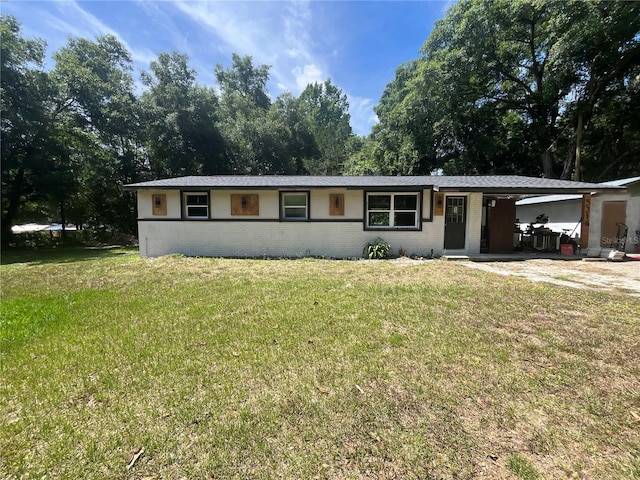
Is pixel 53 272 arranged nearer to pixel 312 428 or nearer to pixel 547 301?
pixel 312 428

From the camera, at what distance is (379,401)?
2.30 metres

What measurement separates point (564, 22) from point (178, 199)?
20304mm

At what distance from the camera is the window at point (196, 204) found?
34.2ft

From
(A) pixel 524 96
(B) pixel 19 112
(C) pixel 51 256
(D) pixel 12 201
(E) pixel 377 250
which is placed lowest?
(C) pixel 51 256

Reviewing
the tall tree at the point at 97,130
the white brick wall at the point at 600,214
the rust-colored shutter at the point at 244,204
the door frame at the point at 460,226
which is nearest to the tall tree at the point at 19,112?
the tall tree at the point at 97,130

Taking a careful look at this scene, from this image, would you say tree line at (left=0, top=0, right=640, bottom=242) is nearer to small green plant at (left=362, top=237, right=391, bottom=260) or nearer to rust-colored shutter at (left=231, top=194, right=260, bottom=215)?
rust-colored shutter at (left=231, top=194, right=260, bottom=215)

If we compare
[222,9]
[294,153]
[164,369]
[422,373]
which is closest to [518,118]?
[294,153]

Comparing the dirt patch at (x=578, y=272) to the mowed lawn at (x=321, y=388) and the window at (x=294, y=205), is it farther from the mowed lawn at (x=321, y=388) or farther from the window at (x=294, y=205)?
the window at (x=294, y=205)

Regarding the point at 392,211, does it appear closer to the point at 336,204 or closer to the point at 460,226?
the point at 336,204

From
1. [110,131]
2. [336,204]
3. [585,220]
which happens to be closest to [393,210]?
[336,204]

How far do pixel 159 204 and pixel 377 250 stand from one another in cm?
831

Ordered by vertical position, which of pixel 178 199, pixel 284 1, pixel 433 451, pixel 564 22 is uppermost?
pixel 564 22

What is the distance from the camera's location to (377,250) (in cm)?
977

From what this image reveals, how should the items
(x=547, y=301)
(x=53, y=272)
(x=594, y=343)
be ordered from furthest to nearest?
(x=53, y=272) < (x=547, y=301) < (x=594, y=343)
